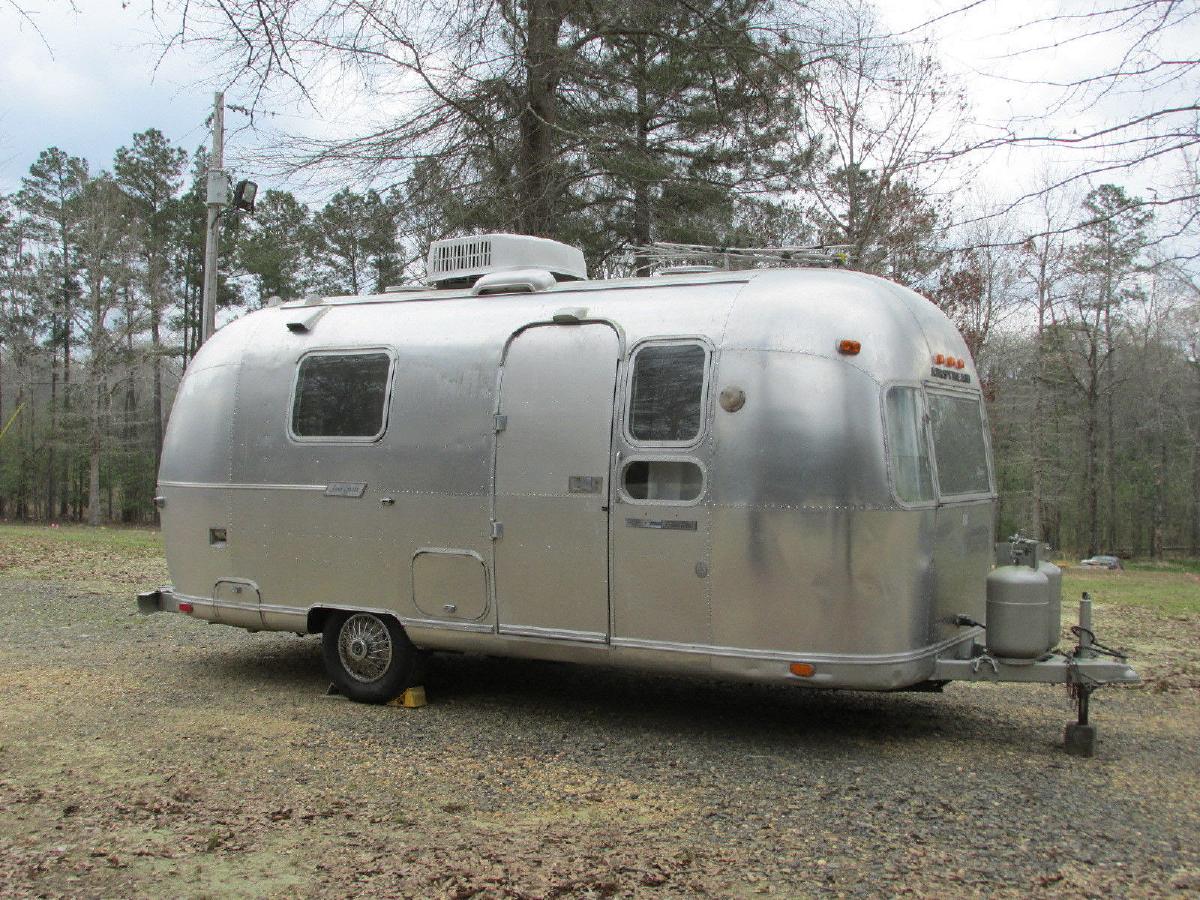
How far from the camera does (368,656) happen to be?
23.5 feet

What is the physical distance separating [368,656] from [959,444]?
4.18 m

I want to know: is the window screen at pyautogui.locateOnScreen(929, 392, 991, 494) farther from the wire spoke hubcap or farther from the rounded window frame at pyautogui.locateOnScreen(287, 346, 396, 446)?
the wire spoke hubcap

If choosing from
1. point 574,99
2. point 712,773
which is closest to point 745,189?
point 574,99

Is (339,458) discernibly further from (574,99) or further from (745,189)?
(745,189)

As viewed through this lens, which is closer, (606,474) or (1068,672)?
(1068,672)

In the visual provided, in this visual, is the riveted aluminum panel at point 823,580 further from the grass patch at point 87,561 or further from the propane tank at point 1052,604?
the grass patch at point 87,561

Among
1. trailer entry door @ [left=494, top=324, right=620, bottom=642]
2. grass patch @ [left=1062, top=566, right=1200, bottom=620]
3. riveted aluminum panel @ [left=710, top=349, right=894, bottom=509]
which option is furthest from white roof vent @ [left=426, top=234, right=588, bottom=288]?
grass patch @ [left=1062, top=566, right=1200, bottom=620]

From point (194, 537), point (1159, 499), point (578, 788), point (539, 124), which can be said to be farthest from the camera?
point (1159, 499)

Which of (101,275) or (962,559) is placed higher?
(101,275)

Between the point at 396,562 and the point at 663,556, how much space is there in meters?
1.97

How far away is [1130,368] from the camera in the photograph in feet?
125

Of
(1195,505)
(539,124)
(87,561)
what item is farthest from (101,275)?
(1195,505)

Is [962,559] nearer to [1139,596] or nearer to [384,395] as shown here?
[384,395]

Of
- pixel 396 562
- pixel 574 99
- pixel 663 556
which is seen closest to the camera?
pixel 663 556
